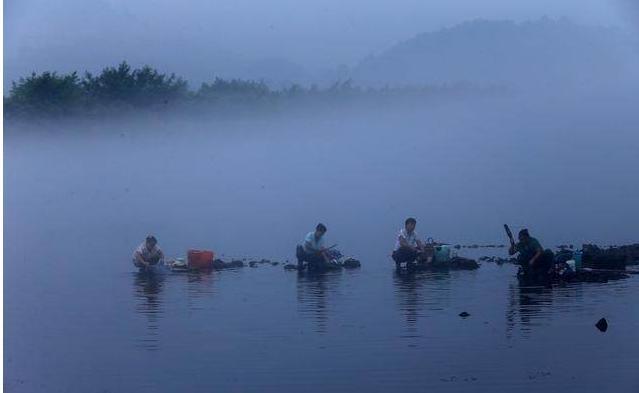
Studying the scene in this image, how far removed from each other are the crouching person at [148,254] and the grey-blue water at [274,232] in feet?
0.28

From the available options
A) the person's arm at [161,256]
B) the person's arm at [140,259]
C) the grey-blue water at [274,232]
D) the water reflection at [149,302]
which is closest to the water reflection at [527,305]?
the grey-blue water at [274,232]

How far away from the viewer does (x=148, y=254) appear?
38.6ft

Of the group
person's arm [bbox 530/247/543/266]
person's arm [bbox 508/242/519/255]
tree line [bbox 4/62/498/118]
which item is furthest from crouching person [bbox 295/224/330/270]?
person's arm [bbox 530/247/543/266]

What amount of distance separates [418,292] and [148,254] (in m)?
2.68

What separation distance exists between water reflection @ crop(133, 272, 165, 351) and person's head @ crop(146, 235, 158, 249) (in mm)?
417

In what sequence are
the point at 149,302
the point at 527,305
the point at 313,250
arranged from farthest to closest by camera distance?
the point at 313,250, the point at 149,302, the point at 527,305

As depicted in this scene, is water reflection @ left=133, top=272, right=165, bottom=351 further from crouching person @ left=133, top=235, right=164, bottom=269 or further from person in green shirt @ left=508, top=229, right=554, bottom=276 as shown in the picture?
person in green shirt @ left=508, top=229, right=554, bottom=276

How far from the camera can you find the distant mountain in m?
11.2

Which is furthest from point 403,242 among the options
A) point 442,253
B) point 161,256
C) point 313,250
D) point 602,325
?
point 161,256

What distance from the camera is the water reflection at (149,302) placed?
1033 cm

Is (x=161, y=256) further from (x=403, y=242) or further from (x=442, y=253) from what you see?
(x=442, y=253)

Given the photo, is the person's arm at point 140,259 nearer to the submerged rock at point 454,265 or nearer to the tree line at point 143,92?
the tree line at point 143,92

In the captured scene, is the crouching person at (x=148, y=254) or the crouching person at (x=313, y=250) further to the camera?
the crouching person at (x=313, y=250)

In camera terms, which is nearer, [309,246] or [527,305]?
[527,305]
